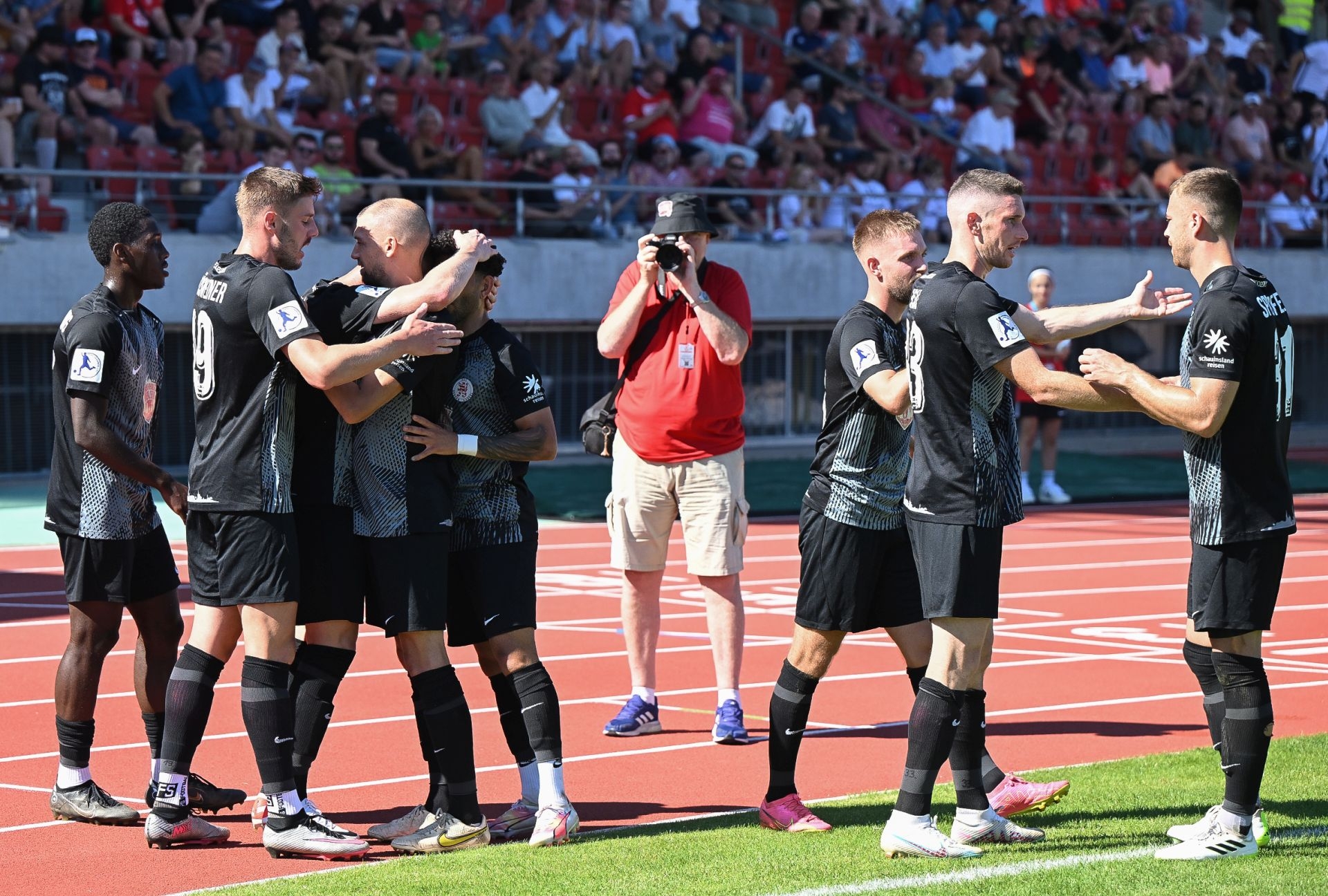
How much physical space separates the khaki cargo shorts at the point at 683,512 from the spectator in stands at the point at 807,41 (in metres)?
18.7

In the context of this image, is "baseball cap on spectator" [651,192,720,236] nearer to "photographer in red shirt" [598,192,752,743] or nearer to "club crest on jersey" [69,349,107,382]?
"photographer in red shirt" [598,192,752,743]

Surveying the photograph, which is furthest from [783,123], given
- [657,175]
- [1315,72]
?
[1315,72]

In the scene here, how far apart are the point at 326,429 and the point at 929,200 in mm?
18449

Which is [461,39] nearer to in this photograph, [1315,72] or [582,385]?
[582,385]

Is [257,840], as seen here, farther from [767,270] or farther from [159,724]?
[767,270]

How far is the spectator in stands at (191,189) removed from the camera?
738 inches

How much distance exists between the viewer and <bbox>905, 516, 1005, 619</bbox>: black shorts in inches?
225

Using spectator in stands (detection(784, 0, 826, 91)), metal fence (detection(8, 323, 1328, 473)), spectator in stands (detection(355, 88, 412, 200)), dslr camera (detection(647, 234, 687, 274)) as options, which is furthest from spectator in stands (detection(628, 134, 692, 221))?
dslr camera (detection(647, 234, 687, 274))

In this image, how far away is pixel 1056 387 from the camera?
5.59 m

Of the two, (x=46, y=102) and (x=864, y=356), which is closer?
(x=864, y=356)

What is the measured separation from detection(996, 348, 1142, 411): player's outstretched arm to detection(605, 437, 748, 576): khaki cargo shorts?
267 cm

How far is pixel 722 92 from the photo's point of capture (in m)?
24.1

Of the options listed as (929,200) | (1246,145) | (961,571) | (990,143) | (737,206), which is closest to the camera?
(961,571)

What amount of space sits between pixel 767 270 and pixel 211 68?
7.30 m
